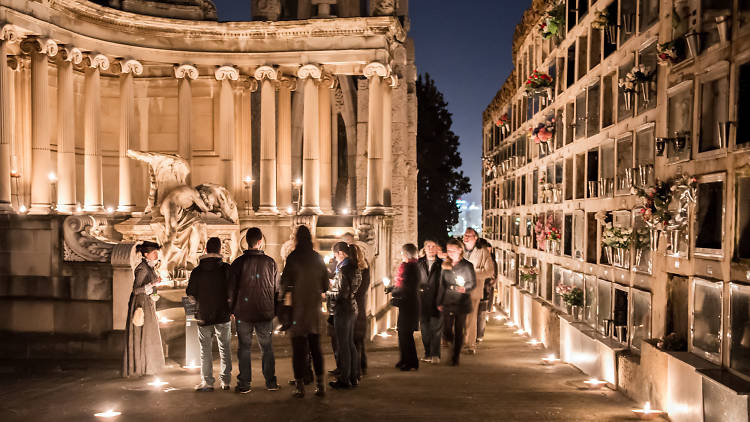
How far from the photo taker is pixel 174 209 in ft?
44.2

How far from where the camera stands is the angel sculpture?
13430 millimetres

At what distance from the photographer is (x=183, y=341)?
34.2ft

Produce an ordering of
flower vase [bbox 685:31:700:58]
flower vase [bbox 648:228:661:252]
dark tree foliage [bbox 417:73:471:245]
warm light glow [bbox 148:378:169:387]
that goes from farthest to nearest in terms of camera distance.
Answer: dark tree foliage [bbox 417:73:471:245] → warm light glow [bbox 148:378:169:387] → flower vase [bbox 648:228:661:252] → flower vase [bbox 685:31:700:58]

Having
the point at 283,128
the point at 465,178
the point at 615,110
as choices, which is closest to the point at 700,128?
the point at 615,110

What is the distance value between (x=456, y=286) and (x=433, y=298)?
0.42 m

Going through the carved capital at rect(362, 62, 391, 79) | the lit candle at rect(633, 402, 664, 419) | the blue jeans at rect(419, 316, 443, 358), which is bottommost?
the lit candle at rect(633, 402, 664, 419)

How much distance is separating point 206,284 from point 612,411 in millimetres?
4917

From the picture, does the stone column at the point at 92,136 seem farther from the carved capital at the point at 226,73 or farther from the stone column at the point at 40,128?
the carved capital at the point at 226,73

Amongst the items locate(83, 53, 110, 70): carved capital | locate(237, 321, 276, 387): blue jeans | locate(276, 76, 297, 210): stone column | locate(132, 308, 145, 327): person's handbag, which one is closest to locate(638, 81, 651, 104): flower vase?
locate(237, 321, 276, 387): blue jeans

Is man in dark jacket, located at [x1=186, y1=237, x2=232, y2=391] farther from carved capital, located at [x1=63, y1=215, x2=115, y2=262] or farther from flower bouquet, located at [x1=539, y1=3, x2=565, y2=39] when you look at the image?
flower bouquet, located at [x1=539, y1=3, x2=565, y2=39]

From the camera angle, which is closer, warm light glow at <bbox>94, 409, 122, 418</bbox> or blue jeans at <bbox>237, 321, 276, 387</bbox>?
warm light glow at <bbox>94, 409, 122, 418</bbox>

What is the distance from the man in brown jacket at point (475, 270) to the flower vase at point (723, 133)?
571cm

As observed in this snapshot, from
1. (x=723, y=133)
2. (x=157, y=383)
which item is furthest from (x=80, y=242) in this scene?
(x=723, y=133)

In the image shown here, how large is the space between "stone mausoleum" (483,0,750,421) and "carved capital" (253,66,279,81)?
904 cm
